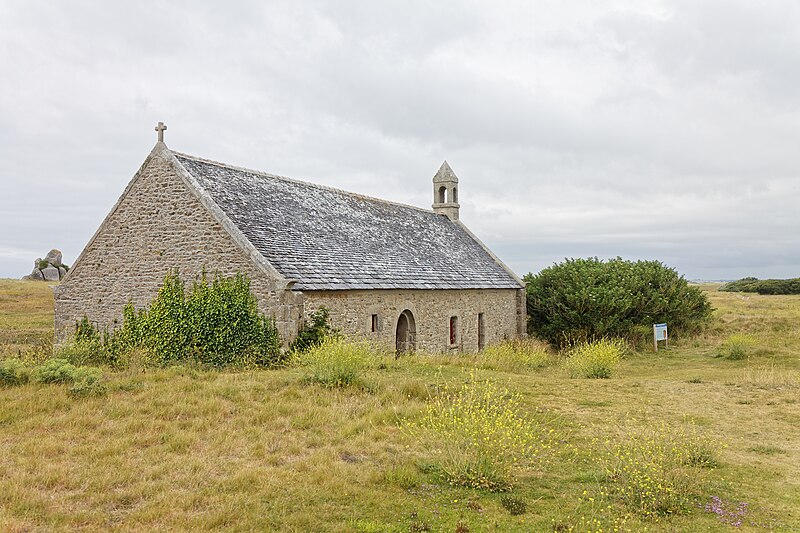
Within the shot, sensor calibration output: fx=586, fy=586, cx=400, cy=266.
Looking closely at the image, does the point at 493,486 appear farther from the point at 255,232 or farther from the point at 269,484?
the point at 255,232

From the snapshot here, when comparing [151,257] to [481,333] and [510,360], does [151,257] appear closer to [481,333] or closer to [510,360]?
[510,360]

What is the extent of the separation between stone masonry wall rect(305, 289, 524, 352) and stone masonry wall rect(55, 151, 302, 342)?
4.78 ft

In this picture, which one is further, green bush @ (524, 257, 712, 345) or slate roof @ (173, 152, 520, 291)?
green bush @ (524, 257, 712, 345)

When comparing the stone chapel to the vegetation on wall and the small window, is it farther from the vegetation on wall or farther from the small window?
the vegetation on wall

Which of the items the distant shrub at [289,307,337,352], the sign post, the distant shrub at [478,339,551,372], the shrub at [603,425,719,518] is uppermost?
the distant shrub at [289,307,337,352]

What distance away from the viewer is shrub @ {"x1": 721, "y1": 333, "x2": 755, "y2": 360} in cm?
2158

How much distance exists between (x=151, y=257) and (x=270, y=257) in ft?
13.5

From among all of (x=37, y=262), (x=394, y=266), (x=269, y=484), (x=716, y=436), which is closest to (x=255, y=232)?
(x=394, y=266)

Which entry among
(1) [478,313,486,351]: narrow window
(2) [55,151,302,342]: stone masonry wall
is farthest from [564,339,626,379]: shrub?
(2) [55,151,302,342]: stone masonry wall

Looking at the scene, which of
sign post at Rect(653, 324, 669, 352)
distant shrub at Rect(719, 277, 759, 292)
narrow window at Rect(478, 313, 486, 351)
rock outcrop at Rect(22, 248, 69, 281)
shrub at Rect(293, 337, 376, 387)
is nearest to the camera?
shrub at Rect(293, 337, 376, 387)

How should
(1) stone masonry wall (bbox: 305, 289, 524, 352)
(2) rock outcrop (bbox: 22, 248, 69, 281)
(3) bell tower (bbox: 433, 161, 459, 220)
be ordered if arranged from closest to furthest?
(1) stone masonry wall (bbox: 305, 289, 524, 352) < (3) bell tower (bbox: 433, 161, 459, 220) < (2) rock outcrop (bbox: 22, 248, 69, 281)

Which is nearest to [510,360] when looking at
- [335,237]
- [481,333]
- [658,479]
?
[481,333]

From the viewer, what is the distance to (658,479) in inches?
255

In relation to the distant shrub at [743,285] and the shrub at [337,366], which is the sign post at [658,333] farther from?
the distant shrub at [743,285]
